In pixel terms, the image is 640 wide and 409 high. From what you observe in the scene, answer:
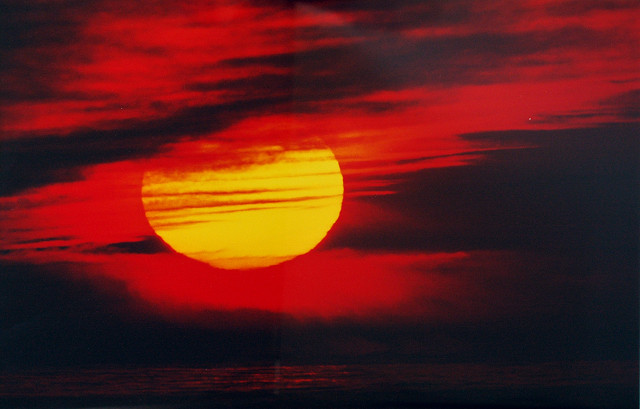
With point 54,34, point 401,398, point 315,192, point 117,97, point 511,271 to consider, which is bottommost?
point 401,398

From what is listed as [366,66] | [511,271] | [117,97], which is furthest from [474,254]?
[117,97]

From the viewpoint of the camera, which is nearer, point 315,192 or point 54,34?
point 54,34

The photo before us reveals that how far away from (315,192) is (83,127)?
0.89 m

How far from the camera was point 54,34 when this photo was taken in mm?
2617

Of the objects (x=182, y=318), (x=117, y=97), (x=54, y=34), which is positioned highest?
(x=54, y=34)

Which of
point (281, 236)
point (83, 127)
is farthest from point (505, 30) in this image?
point (83, 127)

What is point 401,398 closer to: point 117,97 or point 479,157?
point 479,157

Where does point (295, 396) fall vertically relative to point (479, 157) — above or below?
below

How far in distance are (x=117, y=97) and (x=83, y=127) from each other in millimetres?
166

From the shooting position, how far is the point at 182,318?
8.78ft

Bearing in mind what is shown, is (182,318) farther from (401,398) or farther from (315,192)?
(401,398)

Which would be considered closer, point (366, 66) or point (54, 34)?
point (54, 34)

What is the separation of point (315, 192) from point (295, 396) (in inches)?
30.7

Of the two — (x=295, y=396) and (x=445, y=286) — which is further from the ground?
(x=445, y=286)
